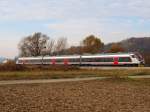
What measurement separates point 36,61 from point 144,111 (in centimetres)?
7284

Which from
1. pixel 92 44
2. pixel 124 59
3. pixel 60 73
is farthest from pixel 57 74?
pixel 92 44

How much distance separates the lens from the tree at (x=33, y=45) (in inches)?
4951

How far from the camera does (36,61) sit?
8488 cm

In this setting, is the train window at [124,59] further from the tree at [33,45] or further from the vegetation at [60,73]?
the tree at [33,45]

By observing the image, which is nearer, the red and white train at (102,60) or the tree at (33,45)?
the red and white train at (102,60)

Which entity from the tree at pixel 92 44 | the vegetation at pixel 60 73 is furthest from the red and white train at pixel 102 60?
the tree at pixel 92 44

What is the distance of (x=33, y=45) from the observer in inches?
4980

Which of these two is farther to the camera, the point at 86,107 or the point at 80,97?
the point at 80,97

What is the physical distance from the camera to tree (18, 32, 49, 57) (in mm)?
125750

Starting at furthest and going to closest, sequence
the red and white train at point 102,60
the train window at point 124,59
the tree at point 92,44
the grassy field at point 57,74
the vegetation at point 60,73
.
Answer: the tree at point 92,44 < the red and white train at point 102,60 < the train window at point 124,59 < the vegetation at point 60,73 < the grassy field at point 57,74

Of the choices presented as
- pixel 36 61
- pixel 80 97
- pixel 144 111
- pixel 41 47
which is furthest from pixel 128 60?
pixel 41 47

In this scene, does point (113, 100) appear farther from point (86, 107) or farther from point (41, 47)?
point (41, 47)

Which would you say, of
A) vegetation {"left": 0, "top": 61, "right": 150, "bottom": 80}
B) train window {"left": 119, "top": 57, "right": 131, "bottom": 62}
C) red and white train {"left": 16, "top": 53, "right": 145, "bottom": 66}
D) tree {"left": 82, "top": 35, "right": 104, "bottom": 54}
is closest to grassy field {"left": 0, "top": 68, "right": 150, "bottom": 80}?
vegetation {"left": 0, "top": 61, "right": 150, "bottom": 80}

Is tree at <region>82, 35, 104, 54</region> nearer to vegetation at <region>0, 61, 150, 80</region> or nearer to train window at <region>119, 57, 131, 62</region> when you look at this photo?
train window at <region>119, 57, 131, 62</region>
